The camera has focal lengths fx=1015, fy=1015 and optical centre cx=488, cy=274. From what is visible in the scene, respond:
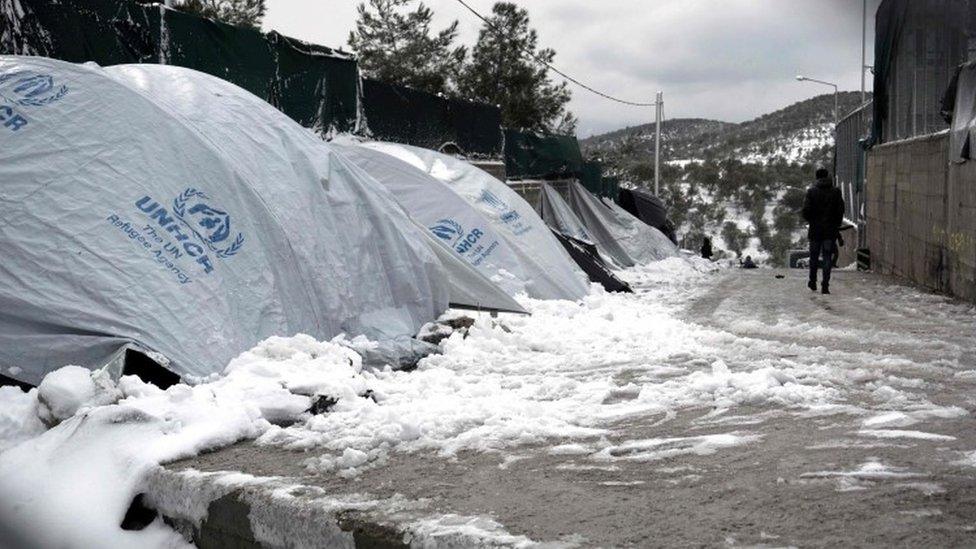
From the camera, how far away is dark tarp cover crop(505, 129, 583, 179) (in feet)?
64.4

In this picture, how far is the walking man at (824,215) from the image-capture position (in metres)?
13.8

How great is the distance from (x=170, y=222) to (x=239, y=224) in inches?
20.3

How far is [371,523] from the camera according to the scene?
3561 mm

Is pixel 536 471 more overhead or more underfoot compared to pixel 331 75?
more underfoot

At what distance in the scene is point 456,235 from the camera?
34.7ft

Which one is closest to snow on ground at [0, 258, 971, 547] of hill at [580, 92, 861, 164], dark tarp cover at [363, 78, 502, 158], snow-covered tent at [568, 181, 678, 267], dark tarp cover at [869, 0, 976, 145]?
dark tarp cover at [363, 78, 502, 158]

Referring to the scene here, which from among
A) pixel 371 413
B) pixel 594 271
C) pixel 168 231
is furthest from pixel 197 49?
pixel 594 271

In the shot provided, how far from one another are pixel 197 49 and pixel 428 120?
18.7 feet

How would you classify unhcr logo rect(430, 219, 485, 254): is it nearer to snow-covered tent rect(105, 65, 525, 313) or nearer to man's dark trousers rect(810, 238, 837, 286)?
snow-covered tent rect(105, 65, 525, 313)

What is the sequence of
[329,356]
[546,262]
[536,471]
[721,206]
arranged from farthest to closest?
[721,206], [546,262], [329,356], [536,471]

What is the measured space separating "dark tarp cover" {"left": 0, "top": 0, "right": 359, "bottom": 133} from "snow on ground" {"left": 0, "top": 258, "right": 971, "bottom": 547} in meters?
3.37

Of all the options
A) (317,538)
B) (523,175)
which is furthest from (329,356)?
(523,175)

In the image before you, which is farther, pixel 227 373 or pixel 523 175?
pixel 523 175

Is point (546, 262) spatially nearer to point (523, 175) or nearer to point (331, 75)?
point (331, 75)
